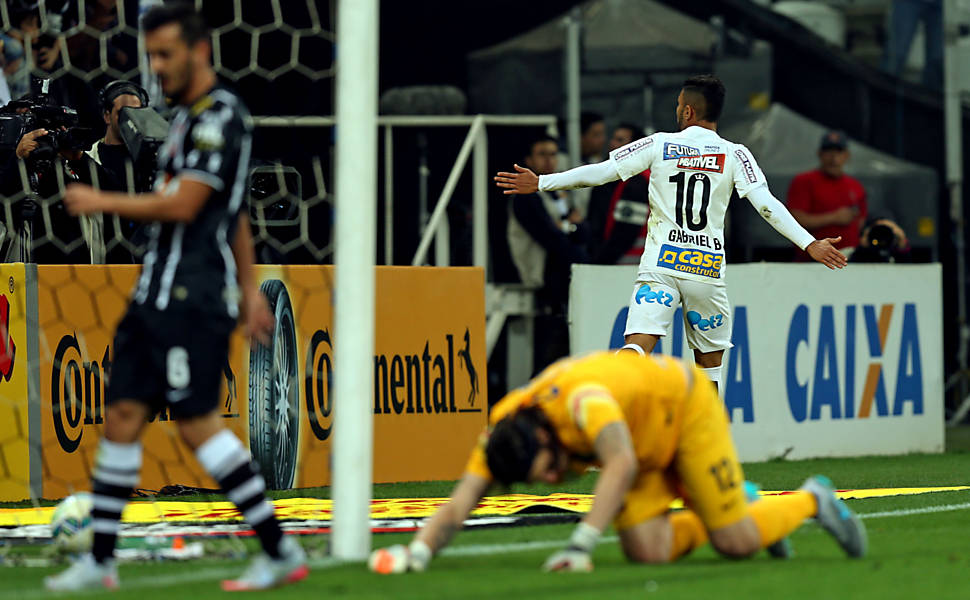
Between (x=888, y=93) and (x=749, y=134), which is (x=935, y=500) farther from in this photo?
(x=888, y=93)

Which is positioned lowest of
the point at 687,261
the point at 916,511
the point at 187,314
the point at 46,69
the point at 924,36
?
the point at 916,511

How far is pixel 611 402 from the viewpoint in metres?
5.30

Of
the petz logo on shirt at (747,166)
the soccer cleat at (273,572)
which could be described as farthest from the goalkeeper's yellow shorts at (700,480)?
the petz logo on shirt at (747,166)

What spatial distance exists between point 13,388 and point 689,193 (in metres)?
3.63

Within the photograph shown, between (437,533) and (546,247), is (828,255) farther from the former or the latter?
(546,247)

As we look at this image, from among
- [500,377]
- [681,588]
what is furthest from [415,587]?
[500,377]

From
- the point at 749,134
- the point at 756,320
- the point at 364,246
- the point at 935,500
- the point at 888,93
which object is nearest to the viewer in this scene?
the point at 364,246

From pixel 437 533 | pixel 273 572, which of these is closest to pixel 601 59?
pixel 437 533

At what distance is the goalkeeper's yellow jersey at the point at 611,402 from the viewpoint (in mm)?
5270

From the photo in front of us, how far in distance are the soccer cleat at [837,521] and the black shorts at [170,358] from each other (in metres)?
2.15

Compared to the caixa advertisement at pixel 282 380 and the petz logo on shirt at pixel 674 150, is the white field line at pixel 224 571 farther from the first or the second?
the petz logo on shirt at pixel 674 150

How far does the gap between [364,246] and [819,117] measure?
10.3 metres

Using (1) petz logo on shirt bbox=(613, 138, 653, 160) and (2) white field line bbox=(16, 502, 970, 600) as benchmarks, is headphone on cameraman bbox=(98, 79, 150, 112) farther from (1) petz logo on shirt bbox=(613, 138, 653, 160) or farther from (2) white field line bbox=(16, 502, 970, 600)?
(2) white field line bbox=(16, 502, 970, 600)

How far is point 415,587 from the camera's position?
5176 mm
